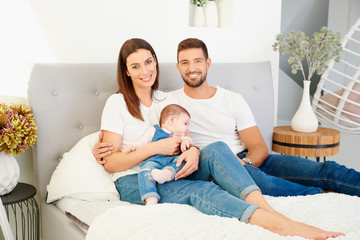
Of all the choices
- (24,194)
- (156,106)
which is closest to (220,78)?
(156,106)

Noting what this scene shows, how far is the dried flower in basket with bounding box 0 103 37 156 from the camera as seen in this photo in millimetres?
1636

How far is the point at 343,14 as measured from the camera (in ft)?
12.3

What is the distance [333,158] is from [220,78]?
1.90m

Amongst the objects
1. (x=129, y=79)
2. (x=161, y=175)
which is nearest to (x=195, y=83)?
(x=129, y=79)

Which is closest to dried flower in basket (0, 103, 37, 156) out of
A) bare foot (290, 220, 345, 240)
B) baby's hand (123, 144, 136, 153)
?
baby's hand (123, 144, 136, 153)

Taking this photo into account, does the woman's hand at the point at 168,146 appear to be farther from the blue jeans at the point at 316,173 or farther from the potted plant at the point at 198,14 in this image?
the potted plant at the point at 198,14

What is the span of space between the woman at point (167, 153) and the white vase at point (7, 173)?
39 centimetres

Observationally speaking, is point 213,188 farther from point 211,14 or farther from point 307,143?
point 211,14

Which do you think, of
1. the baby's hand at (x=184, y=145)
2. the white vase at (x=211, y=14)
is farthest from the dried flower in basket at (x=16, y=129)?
the white vase at (x=211, y=14)

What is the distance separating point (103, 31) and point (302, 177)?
4.20 ft

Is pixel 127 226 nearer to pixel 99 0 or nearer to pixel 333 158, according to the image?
pixel 99 0

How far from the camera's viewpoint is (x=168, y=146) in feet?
5.52

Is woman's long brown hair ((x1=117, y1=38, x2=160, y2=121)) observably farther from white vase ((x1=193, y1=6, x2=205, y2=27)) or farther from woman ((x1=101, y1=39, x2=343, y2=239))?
white vase ((x1=193, y1=6, x2=205, y2=27))

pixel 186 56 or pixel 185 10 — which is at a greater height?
pixel 185 10
